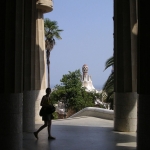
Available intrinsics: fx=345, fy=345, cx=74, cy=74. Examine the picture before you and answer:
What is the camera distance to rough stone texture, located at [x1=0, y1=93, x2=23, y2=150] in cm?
836

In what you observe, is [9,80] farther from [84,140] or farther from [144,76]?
[84,140]

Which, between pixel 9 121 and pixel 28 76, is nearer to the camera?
pixel 9 121

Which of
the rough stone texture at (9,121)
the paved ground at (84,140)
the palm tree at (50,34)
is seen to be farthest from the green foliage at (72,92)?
the rough stone texture at (9,121)

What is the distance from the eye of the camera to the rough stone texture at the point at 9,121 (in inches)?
329

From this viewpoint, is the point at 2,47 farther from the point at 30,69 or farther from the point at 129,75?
the point at 129,75

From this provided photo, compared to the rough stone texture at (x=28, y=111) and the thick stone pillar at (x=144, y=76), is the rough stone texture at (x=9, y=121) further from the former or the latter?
the rough stone texture at (x=28, y=111)

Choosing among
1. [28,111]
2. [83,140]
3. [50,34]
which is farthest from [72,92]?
[83,140]

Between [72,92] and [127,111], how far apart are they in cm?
2723

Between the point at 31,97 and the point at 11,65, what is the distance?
5.82 meters

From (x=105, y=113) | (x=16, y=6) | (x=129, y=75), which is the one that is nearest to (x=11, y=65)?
(x=16, y=6)

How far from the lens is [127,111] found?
545 inches

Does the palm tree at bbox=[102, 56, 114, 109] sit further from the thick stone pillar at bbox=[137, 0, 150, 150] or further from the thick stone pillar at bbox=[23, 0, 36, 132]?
the thick stone pillar at bbox=[137, 0, 150, 150]

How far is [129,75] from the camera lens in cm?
1366

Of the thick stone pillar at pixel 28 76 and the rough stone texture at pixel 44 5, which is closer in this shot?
the thick stone pillar at pixel 28 76
